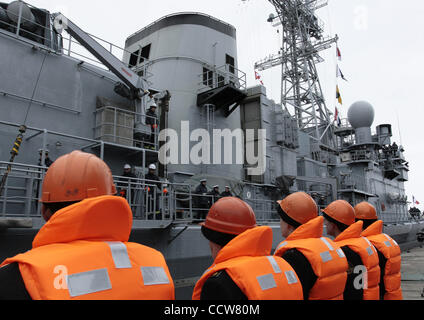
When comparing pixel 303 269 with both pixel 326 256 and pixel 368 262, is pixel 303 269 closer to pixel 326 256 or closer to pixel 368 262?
pixel 326 256

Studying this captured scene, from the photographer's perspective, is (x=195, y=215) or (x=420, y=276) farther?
(x=420, y=276)

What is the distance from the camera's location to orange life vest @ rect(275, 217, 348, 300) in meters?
2.46

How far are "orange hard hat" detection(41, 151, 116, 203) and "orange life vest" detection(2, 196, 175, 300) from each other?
0.23 metres

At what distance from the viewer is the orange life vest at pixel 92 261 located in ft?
4.24

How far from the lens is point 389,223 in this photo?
19047 mm

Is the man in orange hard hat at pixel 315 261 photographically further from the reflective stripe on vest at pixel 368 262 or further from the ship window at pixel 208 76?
the ship window at pixel 208 76

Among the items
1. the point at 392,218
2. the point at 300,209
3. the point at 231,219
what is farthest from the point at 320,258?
the point at 392,218

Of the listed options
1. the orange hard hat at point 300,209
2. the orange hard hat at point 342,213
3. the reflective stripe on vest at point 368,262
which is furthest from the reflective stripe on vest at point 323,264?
the orange hard hat at point 342,213

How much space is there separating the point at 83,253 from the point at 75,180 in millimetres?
479

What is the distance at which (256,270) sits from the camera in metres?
1.76

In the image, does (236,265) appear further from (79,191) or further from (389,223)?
(389,223)

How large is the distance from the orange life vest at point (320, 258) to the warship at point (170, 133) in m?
4.22

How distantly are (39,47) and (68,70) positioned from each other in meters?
0.86

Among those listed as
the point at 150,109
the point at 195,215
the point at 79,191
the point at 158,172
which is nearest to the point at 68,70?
the point at 150,109
